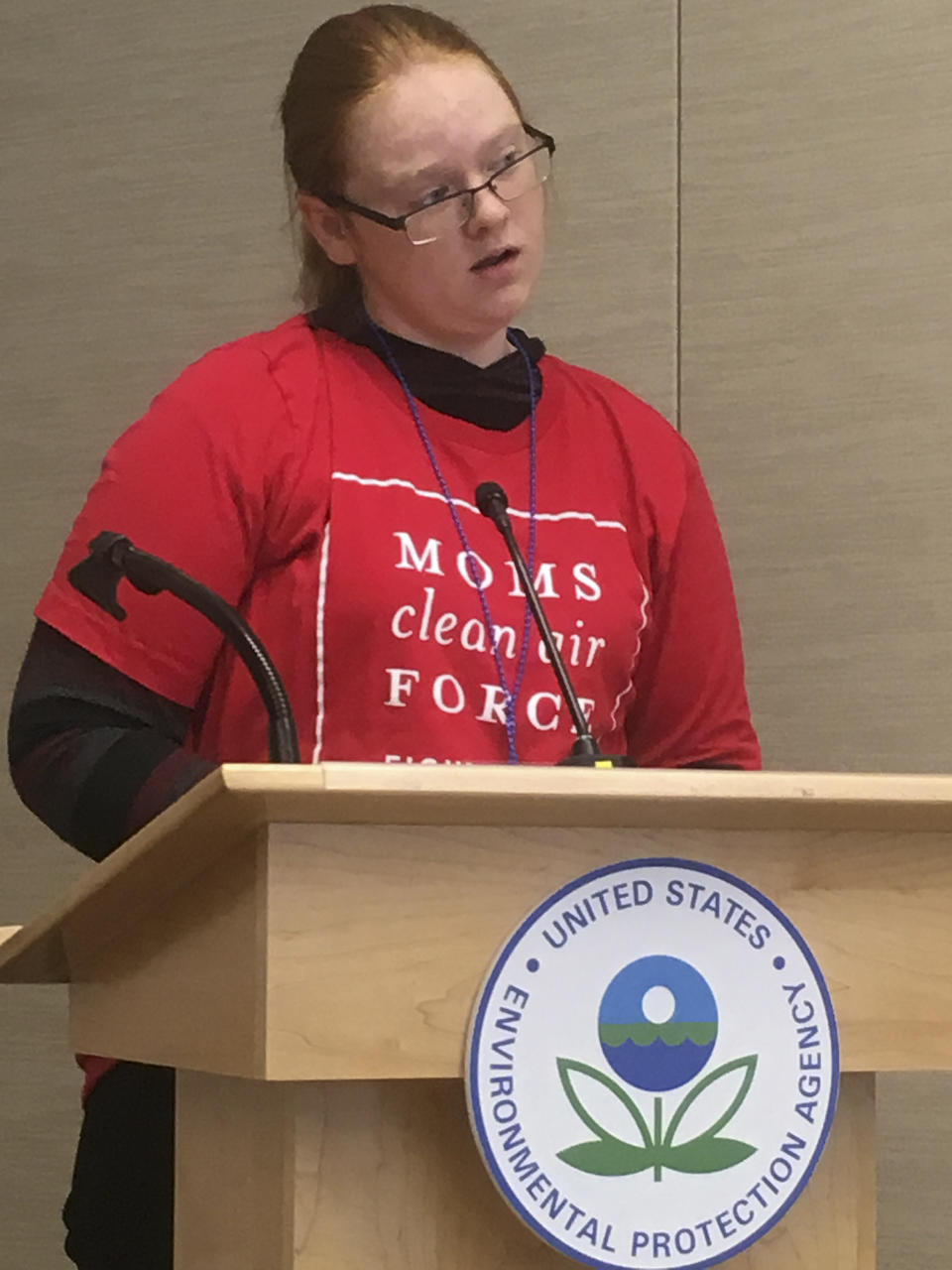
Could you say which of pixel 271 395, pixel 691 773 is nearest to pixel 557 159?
pixel 271 395

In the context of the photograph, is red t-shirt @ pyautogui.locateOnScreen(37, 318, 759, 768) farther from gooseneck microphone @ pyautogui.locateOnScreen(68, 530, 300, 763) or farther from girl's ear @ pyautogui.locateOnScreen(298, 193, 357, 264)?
gooseneck microphone @ pyautogui.locateOnScreen(68, 530, 300, 763)

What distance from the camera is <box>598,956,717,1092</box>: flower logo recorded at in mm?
839

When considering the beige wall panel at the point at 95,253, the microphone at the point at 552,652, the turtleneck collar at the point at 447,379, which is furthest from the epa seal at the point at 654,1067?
the beige wall panel at the point at 95,253

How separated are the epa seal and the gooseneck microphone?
191 millimetres

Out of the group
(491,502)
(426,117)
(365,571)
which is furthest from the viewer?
(426,117)

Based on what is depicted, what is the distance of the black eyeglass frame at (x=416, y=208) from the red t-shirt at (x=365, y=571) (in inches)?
4.1

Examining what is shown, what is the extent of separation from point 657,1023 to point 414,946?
0.12m

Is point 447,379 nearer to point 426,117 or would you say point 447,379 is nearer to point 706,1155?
point 426,117

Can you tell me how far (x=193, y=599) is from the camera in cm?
97

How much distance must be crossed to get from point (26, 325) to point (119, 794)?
4.75 ft

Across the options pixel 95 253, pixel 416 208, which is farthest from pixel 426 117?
pixel 95 253

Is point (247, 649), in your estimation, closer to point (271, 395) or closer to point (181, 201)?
point (271, 395)

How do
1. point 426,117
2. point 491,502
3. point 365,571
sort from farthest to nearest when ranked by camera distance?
point 426,117
point 365,571
point 491,502

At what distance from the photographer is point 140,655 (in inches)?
48.0
